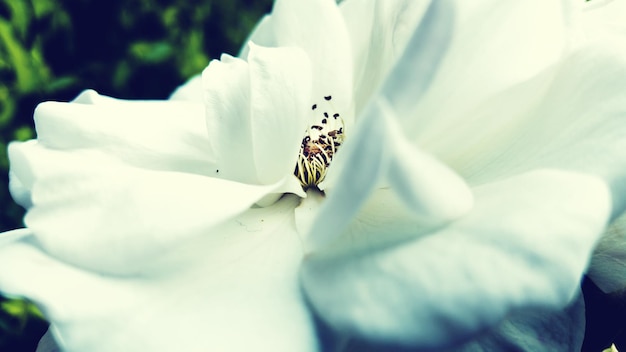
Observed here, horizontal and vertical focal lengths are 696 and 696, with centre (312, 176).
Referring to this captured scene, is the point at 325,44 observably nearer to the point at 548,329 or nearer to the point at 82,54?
the point at 548,329

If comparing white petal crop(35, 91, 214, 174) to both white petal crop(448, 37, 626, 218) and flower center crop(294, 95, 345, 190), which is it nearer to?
flower center crop(294, 95, 345, 190)

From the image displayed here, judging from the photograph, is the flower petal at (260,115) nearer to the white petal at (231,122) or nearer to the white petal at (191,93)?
the white petal at (231,122)

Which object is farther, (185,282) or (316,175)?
(316,175)

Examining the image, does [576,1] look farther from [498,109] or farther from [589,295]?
[589,295]

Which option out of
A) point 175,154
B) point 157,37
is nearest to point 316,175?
point 175,154

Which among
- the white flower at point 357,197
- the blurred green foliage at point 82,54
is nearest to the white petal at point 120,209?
the white flower at point 357,197

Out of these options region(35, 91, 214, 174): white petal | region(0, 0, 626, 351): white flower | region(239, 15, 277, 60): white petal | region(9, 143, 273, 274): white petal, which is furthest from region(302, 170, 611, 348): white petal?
region(239, 15, 277, 60): white petal
